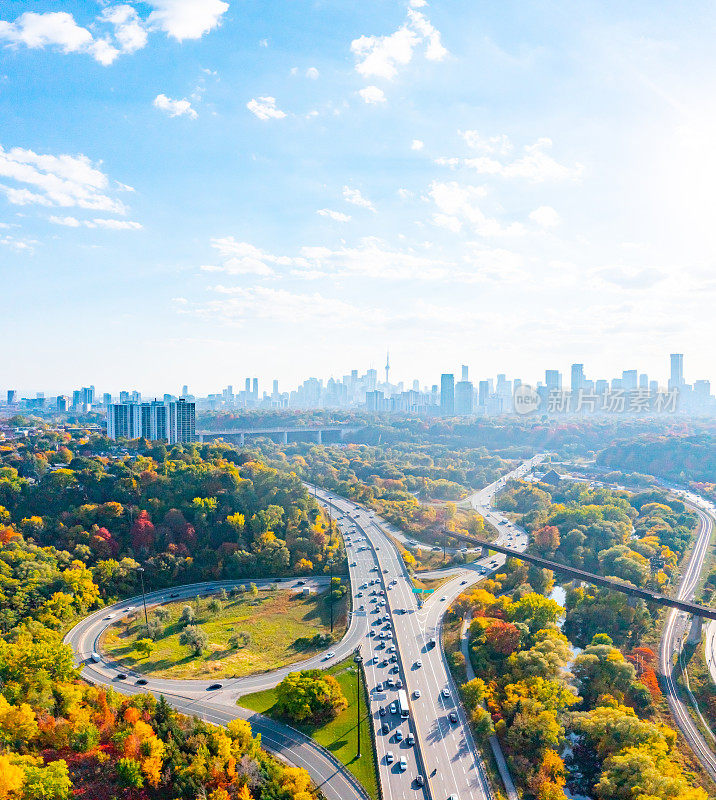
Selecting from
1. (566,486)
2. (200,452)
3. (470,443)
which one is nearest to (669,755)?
(200,452)

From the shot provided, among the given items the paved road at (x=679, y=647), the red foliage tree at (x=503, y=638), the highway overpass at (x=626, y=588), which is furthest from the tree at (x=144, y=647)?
the paved road at (x=679, y=647)

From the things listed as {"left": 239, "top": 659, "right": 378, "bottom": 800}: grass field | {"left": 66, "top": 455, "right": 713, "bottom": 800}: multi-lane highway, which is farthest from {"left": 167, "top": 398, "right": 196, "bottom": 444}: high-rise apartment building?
{"left": 239, "top": 659, "right": 378, "bottom": 800}: grass field

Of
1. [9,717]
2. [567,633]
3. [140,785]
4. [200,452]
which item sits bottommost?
[567,633]

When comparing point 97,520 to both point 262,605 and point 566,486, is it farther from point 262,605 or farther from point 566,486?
point 566,486

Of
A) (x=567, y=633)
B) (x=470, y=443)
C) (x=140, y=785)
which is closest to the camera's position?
(x=140, y=785)

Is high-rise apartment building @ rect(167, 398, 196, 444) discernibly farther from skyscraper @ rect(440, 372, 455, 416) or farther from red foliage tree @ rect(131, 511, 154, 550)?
skyscraper @ rect(440, 372, 455, 416)

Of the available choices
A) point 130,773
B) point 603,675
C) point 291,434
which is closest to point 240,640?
point 130,773
